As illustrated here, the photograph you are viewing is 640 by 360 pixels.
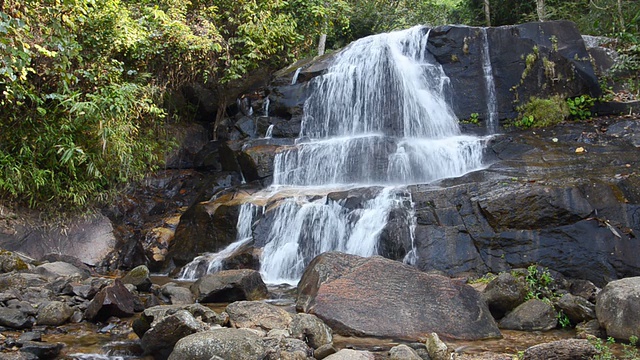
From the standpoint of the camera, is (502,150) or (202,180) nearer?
(502,150)

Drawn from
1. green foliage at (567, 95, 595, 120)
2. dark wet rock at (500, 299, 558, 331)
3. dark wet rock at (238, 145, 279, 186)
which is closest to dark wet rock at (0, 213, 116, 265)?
dark wet rock at (238, 145, 279, 186)

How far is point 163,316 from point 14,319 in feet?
5.81

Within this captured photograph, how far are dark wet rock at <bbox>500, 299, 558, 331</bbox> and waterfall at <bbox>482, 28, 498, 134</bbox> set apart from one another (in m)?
6.69

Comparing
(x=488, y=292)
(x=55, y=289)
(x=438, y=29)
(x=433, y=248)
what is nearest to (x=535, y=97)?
(x=438, y=29)

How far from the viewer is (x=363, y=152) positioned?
11445 millimetres

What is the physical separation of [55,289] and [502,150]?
8.38 metres

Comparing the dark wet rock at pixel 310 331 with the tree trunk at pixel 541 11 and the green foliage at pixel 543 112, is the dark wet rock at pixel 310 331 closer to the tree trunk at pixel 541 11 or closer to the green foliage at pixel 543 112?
the green foliage at pixel 543 112

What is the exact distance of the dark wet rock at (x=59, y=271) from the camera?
819 cm

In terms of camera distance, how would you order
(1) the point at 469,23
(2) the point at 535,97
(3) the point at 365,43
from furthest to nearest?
(1) the point at 469,23 < (3) the point at 365,43 < (2) the point at 535,97

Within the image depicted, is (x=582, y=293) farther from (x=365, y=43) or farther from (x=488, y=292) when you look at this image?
(x=365, y=43)

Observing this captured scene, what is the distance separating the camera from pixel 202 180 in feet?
44.7

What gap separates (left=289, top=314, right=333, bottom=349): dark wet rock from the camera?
5.50 m

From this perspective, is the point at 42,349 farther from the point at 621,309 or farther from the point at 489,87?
the point at 489,87

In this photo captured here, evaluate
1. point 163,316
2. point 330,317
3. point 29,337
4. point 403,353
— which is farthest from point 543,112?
point 29,337
